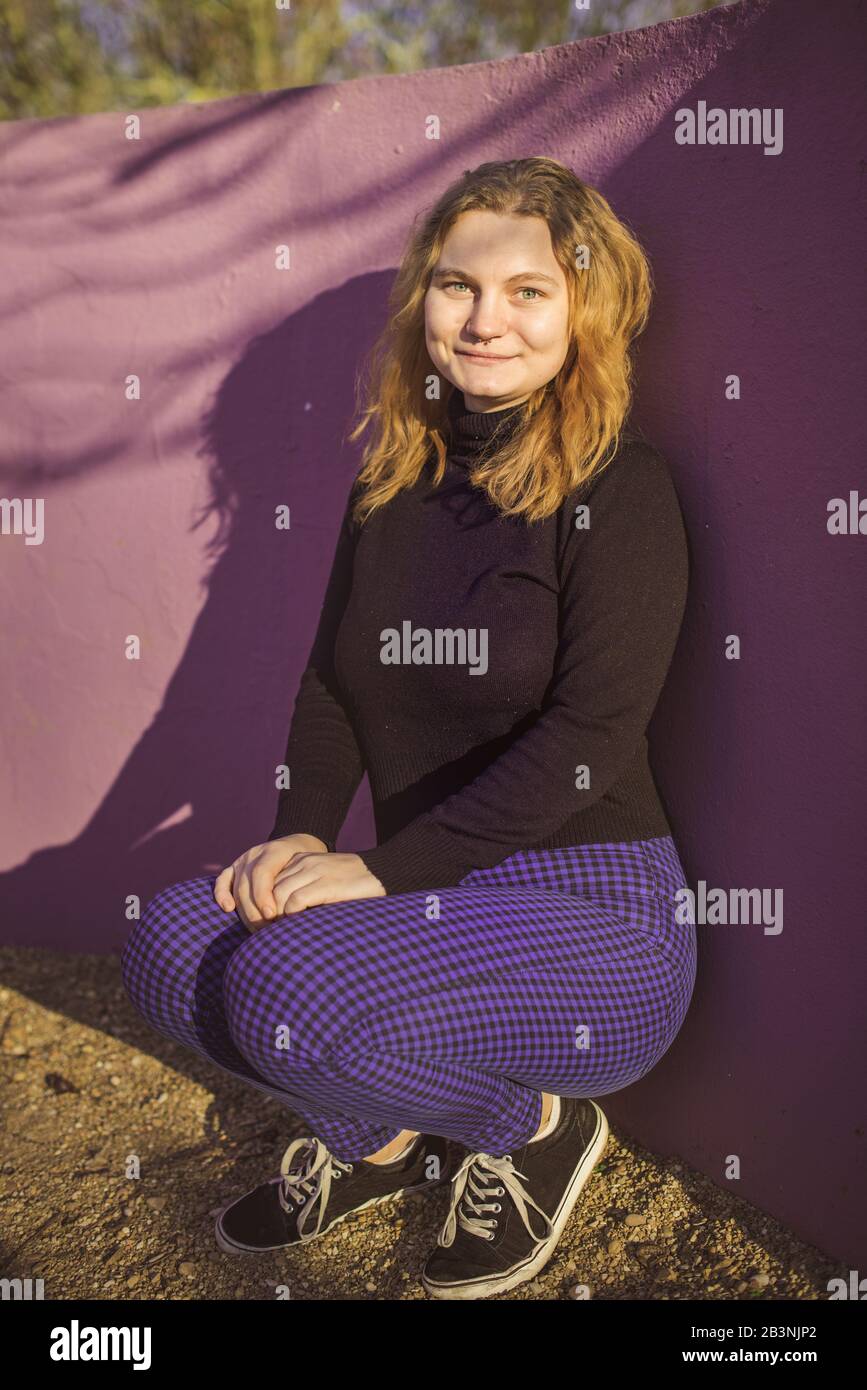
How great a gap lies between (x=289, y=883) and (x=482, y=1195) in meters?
0.65

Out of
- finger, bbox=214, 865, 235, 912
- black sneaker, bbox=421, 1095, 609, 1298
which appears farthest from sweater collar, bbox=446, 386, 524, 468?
black sneaker, bbox=421, 1095, 609, 1298

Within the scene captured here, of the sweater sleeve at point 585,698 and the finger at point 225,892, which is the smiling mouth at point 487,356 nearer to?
the sweater sleeve at point 585,698

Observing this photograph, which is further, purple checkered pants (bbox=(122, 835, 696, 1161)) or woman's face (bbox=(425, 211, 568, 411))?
woman's face (bbox=(425, 211, 568, 411))

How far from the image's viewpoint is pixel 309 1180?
6.28 feet

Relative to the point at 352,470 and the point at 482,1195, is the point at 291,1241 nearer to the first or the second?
the point at 482,1195

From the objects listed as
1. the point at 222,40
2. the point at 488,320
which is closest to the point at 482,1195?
the point at 488,320

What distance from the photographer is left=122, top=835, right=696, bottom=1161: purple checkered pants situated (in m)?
1.52

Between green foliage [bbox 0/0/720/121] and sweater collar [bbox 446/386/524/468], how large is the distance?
597cm

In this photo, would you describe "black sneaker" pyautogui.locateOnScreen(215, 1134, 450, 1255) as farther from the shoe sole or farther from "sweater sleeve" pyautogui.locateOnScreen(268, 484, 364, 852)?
"sweater sleeve" pyautogui.locateOnScreen(268, 484, 364, 852)

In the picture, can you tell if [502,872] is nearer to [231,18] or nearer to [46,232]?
[46,232]

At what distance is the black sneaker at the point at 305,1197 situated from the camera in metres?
1.89

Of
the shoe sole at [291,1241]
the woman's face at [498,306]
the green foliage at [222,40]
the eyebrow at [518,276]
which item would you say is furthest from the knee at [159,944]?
the green foliage at [222,40]

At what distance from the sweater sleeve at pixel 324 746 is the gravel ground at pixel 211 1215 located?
2.39 feet
